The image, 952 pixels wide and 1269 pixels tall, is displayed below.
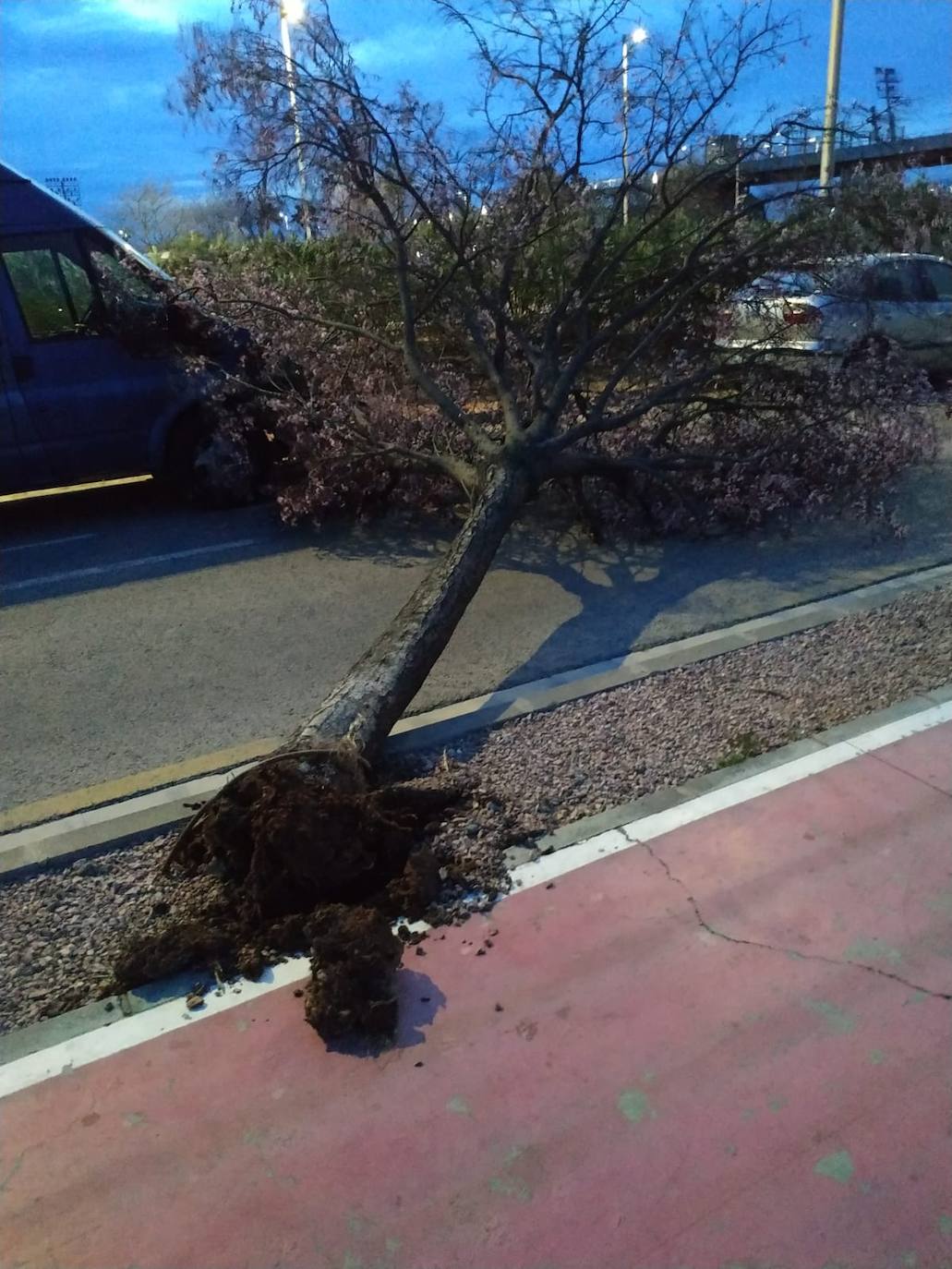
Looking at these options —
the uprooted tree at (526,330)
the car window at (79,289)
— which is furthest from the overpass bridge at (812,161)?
the car window at (79,289)

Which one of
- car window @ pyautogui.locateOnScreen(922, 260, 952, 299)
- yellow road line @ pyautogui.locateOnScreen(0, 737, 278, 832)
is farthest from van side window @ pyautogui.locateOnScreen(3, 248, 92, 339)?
car window @ pyautogui.locateOnScreen(922, 260, 952, 299)

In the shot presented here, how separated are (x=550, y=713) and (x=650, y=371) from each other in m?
4.27

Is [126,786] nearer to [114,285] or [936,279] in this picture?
[114,285]

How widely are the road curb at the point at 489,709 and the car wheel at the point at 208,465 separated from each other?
4.14m

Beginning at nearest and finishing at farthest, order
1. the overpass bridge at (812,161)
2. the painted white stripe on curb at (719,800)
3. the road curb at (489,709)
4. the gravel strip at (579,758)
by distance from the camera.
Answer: the gravel strip at (579,758) → the painted white stripe on curb at (719,800) → the road curb at (489,709) → the overpass bridge at (812,161)

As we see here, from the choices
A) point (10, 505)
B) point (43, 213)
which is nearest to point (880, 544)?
point (43, 213)

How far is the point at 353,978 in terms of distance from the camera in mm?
2961

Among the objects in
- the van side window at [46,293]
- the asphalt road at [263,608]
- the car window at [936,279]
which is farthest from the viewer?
the car window at [936,279]

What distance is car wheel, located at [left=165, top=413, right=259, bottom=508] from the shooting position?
26.9 feet

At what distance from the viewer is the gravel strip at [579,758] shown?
10.9ft

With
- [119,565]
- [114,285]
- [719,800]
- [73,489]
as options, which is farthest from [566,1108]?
[73,489]

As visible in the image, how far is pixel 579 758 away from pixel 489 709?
0.63 metres

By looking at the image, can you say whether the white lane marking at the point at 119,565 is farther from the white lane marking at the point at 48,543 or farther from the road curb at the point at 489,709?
the road curb at the point at 489,709

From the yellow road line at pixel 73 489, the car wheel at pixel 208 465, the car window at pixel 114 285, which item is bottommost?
the yellow road line at pixel 73 489
